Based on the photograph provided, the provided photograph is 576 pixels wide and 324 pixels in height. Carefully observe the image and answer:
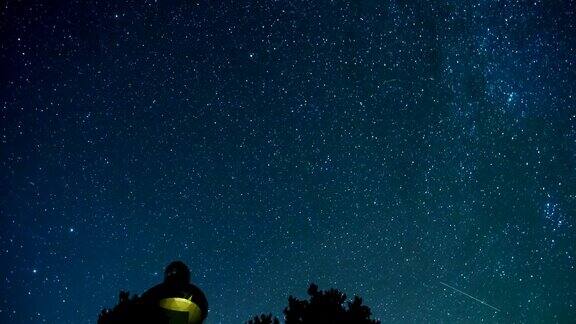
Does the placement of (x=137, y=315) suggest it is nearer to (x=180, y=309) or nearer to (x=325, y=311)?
(x=180, y=309)

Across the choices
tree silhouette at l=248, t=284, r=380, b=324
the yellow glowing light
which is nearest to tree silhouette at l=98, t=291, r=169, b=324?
the yellow glowing light

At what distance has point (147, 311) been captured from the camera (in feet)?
16.4

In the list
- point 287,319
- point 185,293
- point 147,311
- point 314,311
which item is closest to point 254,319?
point 287,319

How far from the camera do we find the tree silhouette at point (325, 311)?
8.88 meters

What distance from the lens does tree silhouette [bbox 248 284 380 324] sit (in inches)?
349

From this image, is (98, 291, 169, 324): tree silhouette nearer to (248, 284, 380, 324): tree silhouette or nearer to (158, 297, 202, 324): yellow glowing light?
(158, 297, 202, 324): yellow glowing light

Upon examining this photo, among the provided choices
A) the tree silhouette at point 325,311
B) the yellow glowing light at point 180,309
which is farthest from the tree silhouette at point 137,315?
the tree silhouette at point 325,311

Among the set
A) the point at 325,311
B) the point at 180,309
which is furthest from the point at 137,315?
the point at 325,311

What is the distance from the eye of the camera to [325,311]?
29.2 feet

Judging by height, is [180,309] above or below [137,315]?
above

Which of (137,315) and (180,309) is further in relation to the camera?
(180,309)

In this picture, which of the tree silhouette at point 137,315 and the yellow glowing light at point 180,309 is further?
the yellow glowing light at point 180,309

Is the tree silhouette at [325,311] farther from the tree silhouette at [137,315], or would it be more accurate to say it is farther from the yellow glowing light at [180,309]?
the tree silhouette at [137,315]

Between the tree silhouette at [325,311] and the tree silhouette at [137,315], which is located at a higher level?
the tree silhouette at [325,311]
